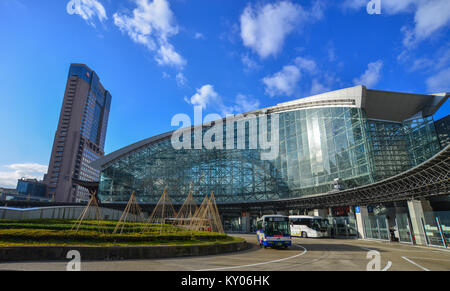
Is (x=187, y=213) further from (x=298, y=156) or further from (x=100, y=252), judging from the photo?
(x=100, y=252)

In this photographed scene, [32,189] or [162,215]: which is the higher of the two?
[32,189]

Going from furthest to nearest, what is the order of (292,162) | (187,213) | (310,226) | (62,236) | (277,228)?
(292,162)
(187,213)
(310,226)
(277,228)
(62,236)

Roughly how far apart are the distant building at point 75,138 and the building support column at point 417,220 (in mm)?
122454

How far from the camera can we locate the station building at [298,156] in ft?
123

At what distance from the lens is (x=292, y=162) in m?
46.2

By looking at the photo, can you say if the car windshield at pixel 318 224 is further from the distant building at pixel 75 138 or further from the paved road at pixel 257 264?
the distant building at pixel 75 138

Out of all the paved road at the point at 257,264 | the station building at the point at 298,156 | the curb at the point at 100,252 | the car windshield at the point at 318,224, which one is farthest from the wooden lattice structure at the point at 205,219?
the station building at the point at 298,156

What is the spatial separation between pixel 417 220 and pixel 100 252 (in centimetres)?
3268

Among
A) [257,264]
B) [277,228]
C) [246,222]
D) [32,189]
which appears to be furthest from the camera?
[32,189]

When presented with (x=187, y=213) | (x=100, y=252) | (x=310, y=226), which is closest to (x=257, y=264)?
(x=100, y=252)

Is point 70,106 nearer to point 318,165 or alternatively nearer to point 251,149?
point 251,149

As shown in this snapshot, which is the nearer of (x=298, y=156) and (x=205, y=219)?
(x=205, y=219)
